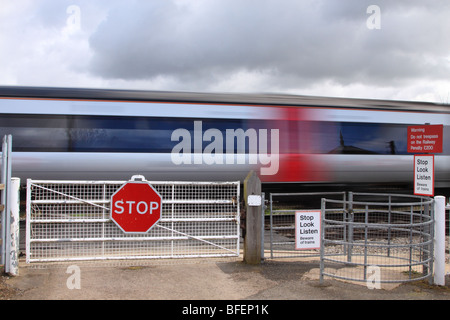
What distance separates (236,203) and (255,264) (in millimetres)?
982

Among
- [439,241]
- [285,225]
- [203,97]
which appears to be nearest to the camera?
[439,241]

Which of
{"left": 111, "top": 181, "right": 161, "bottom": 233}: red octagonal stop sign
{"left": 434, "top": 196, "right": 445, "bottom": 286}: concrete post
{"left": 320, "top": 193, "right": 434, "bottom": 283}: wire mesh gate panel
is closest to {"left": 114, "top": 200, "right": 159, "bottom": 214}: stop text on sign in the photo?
{"left": 111, "top": 181, "right": 161, "bottom": 233}: red octagonal stop sign

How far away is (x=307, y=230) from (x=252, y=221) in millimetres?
845

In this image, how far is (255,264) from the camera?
658cm

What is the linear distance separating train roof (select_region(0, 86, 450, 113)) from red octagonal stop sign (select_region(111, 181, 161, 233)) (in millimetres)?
6117

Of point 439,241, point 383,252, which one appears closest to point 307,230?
point 439,241

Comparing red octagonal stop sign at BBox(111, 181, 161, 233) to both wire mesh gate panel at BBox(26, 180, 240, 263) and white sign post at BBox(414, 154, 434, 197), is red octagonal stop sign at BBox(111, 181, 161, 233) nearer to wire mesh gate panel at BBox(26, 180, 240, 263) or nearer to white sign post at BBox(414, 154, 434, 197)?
wire mesh gate panel at BBox(26, 180, 240, 263)

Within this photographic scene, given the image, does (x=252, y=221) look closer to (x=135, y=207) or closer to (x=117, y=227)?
(x=135, y=207)

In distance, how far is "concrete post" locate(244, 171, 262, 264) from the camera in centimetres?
656

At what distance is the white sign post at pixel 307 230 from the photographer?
21.2ft

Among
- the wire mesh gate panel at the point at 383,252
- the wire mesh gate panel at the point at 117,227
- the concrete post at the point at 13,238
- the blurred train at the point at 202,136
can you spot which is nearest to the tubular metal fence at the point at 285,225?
the wire mesh gate panel at the point at 383,252

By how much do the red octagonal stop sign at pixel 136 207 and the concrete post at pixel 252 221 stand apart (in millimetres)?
1365

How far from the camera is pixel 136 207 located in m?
6.47

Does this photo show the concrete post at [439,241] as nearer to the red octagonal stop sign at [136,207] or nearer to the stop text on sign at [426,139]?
the stop text on sign at [426,139]
